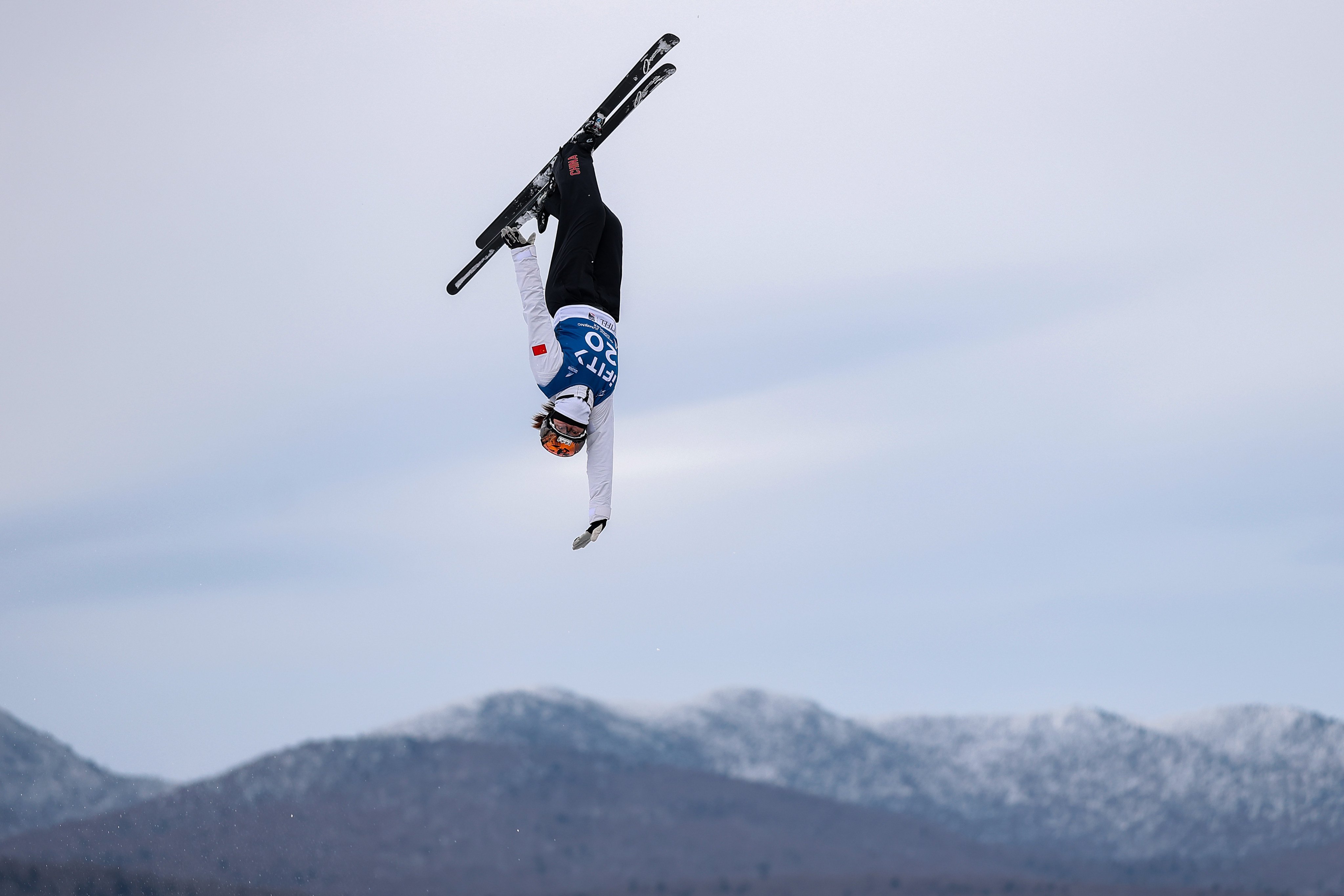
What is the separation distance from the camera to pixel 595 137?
70.0 feet

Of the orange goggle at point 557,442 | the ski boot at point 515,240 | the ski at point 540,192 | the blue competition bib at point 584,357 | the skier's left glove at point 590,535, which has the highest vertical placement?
the ski at point 540,192

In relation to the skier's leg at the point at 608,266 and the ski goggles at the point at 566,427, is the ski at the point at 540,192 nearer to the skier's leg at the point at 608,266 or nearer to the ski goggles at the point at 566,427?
the skier's leg at the point at 608,266

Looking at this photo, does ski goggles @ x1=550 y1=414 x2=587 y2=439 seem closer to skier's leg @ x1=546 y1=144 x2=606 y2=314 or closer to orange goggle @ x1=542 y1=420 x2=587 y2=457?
orange goggle @ x1=542 y1=420 x2=587 y2=457

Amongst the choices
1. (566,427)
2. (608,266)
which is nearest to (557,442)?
(566,427)

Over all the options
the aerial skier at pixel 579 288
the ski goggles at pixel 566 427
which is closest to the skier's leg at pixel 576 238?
the aerial skier at pixel 579 288

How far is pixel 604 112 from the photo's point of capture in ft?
69.3

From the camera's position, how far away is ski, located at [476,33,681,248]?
20.8 m

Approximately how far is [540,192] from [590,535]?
216 inches

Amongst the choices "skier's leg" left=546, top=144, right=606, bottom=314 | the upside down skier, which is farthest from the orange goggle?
"skier's leg" left=546, top=144, right=606, bottom=314

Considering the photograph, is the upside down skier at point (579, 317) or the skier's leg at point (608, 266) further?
the skier's leg at point (608, 266)

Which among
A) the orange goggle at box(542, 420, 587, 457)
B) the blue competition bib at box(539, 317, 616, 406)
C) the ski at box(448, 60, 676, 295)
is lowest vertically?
the orange goggle at box(542, 420, 587, 457)

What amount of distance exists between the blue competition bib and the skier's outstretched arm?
0.58ft

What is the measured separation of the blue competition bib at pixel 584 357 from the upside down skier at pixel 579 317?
1cm

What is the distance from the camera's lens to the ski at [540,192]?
68.6ft
